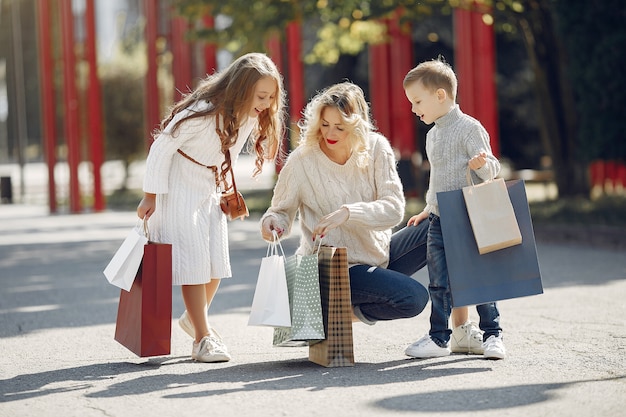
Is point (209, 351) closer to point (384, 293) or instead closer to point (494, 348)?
point (384, 293)

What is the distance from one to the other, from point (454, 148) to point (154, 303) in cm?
174

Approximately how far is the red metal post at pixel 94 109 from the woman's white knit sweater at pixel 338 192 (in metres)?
17.5

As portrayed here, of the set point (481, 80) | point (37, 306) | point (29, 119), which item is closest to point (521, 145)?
point (481, 80)

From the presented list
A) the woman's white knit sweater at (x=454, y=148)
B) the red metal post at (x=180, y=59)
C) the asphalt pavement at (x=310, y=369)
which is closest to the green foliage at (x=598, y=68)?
the asphalt pavement at (x=310, y=369)

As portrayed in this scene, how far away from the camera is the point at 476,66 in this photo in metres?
19.1

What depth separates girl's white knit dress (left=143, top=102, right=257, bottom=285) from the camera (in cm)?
618

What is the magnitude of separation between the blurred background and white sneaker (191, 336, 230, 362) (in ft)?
4.18

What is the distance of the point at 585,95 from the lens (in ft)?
51.3

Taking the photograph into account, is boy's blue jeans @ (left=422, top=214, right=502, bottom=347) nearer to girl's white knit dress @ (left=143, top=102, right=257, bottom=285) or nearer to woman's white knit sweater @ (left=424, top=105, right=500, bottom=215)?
woman's white knit sweater @ (left=424, top=105, right=500, bottom=215)

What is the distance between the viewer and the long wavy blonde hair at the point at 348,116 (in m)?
5.98

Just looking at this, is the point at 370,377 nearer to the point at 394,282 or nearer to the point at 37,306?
the point at 394,282

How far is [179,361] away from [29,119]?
77.3 m

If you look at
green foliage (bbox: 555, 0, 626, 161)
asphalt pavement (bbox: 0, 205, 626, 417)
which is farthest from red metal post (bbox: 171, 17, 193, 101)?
asphalt pavement (bbox: 0, 205, 626, 417)

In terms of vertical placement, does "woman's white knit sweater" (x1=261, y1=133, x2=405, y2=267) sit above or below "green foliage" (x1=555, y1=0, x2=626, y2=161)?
below
